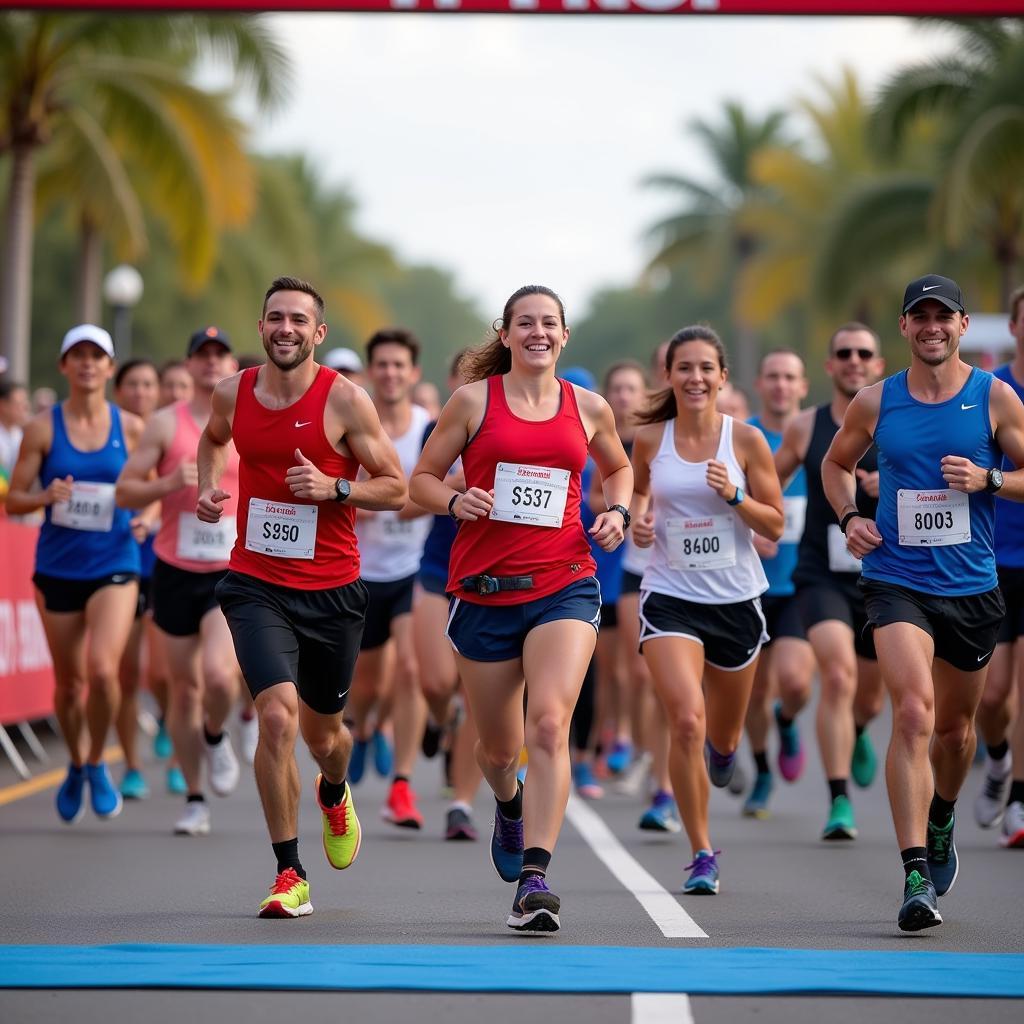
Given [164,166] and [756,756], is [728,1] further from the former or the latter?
[164,166]

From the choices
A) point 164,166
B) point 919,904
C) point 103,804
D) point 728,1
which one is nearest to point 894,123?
point 164,166

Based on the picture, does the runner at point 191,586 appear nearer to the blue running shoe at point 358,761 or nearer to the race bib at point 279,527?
the blue running shoe at point 358,761

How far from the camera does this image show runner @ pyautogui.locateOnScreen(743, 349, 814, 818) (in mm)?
12078

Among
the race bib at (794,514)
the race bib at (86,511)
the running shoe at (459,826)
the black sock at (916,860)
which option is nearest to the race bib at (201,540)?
the race bib at (86,511)

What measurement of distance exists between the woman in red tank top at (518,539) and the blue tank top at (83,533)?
11.1ft

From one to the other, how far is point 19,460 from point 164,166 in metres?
16.4

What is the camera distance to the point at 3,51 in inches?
1011

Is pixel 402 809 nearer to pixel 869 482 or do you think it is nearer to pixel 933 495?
pixel 869 482

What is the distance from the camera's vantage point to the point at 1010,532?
10.6m

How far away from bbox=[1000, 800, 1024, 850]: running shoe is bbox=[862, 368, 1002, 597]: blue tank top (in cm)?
277

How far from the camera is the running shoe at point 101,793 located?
1116 centimetres

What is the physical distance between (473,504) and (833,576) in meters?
4.01

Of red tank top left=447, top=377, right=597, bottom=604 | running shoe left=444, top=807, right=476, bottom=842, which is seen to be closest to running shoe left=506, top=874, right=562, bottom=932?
red tank top left=447, top=377, right=597, bottom=604

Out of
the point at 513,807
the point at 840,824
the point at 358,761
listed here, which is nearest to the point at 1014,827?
the point at 840,824
